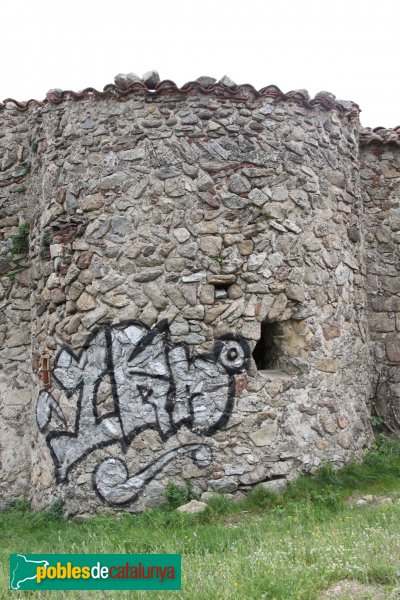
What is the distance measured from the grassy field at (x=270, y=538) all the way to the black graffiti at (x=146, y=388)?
71 centimetres

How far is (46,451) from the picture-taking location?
277 inches

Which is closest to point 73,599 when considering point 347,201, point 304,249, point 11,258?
point 304,249

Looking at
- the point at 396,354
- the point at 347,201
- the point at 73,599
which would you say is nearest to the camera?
the point at 73,599

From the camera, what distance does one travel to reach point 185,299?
6668 mm

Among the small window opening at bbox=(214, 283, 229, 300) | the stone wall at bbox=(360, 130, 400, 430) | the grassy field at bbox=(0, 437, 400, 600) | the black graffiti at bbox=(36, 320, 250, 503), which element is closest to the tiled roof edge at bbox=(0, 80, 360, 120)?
the stone wall at bbox=(360, 130, 400, 430)

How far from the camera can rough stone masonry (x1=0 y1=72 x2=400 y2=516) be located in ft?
21.5

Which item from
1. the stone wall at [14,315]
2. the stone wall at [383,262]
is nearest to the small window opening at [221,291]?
the stone wall at [14,315]

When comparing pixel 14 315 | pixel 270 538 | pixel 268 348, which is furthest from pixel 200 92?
pixel 270 538

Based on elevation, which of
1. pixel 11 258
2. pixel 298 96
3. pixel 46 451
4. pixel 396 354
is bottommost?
pixel 46 451

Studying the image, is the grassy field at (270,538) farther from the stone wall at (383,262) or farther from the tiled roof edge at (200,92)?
the tiled roof edge at (200,92)

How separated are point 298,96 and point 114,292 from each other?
118 inches

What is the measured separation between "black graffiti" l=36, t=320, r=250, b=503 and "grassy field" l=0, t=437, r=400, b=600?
2.32ft

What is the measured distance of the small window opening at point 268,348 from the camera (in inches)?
281

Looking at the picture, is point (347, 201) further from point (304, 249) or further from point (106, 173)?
point (106, 173)
